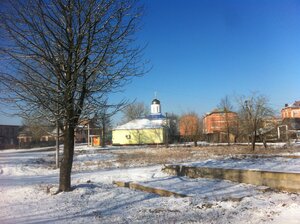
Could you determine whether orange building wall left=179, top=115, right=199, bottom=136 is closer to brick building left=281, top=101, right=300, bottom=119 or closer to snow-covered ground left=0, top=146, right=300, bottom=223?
snow-covered ground left=0, top=146, right=300, bottom=223

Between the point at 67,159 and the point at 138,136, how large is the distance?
54.5m

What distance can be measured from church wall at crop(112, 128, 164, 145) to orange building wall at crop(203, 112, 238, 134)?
37.1ft

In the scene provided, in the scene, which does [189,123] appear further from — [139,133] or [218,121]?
[218,121]

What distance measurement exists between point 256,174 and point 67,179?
19.9 ft

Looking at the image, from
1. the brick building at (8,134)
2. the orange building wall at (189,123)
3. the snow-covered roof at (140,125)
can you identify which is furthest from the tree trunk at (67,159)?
the brick building at (8,134)

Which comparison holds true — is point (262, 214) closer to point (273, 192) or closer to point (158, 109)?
point (273, 192)

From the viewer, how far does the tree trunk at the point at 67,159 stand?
31.4 feet

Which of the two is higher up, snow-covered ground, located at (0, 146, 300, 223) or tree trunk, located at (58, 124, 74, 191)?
tree trunk, located at (58, 124, 74, 191)

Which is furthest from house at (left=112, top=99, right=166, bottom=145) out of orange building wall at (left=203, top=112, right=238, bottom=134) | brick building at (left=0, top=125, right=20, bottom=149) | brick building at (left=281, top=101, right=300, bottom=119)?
brick building at (left=281, top=101, right=300, bottom=119)

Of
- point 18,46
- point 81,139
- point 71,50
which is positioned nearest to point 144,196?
point 71,50

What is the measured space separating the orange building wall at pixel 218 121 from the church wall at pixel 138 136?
1131 centimetres

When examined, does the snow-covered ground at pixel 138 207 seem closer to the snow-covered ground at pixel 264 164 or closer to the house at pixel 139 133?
the snow-covered ground at pixel 264 164

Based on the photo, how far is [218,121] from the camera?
3223 inches

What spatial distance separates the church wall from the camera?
208ft
